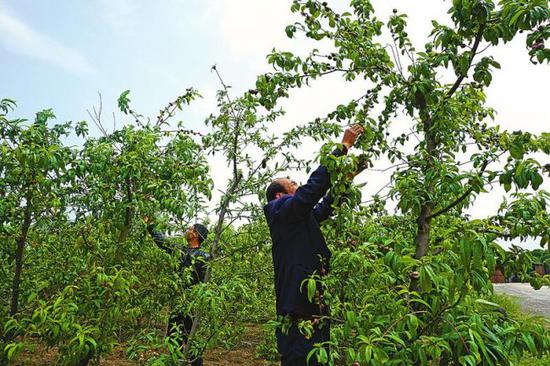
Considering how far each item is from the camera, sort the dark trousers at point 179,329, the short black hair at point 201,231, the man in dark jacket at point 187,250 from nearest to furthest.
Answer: the dark trousers at point 179,329, the man in dark jacket at point 187,250, the short black hair at point 201,231

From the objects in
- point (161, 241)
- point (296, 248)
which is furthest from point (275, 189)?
point (161, 241)

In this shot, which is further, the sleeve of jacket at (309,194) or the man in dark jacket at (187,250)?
the man in dark jacket at (187,250)

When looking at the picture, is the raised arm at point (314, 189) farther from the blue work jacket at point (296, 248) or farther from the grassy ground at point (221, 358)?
the grassy ground at point (221, 358)

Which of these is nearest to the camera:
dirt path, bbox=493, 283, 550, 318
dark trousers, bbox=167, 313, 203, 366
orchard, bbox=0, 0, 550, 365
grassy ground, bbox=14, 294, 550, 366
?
orchard, bbox=0, 0, 550, 365

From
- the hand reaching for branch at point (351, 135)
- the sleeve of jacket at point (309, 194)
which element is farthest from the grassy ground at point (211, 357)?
the hand reaching for branch at point (351, 135)

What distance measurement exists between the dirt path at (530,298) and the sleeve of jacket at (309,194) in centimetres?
851

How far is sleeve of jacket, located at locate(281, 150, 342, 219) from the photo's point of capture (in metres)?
2.62

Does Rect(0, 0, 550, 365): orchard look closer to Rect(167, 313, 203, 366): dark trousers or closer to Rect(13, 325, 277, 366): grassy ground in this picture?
Rect(167, 313, 203, 366): dark trousers

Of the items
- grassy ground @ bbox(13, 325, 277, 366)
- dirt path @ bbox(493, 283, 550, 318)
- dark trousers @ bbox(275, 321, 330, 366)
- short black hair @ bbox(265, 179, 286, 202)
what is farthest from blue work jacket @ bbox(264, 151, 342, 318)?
dirt path @ bbox(493, 283, 550, 318)

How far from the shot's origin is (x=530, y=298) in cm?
1123

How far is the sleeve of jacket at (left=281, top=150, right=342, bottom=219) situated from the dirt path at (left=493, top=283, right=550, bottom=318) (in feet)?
27.9

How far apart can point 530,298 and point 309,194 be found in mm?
10862

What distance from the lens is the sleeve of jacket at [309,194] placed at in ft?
8.61

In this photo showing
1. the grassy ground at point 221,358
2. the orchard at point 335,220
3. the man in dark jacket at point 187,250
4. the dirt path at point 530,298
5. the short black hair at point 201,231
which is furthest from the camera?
the dirt path at point 530,298
